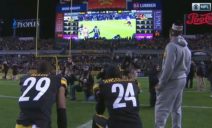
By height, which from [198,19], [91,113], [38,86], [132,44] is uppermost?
[198,19]

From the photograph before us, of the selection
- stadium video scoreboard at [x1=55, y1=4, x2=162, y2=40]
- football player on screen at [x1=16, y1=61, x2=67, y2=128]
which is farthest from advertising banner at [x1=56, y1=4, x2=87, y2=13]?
football player on screen at [x1=16, y1=61, x2=67, y2=128]

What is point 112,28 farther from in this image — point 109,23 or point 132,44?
point 132,44

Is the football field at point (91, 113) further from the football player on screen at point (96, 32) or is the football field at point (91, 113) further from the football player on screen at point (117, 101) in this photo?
the football player on screen at point (96, 32)

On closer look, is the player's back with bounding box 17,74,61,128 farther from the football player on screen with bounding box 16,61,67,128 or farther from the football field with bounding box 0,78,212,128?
the football field with bounding box 0,78,212,128

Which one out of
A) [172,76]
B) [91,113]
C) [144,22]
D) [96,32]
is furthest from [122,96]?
[96,32]

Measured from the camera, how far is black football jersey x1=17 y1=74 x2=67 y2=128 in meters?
5.54

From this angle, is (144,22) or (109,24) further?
(109,24)

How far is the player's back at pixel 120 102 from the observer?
231 inches

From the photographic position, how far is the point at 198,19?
6047 cm

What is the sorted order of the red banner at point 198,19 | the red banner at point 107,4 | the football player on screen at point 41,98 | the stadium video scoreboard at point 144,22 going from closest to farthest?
the football player on screen at point 41,98 < the stadium video scoreboard at point 144,22 < the red banner at point 107,4 < the red banner at point 198,19

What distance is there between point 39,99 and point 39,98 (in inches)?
0.4

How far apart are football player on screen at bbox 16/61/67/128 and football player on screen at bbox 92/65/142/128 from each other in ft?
1.74

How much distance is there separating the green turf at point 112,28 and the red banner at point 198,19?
1254 centimetres

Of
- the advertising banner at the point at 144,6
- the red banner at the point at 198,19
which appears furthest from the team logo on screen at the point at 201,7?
the advertising banner at the point at 144,6
